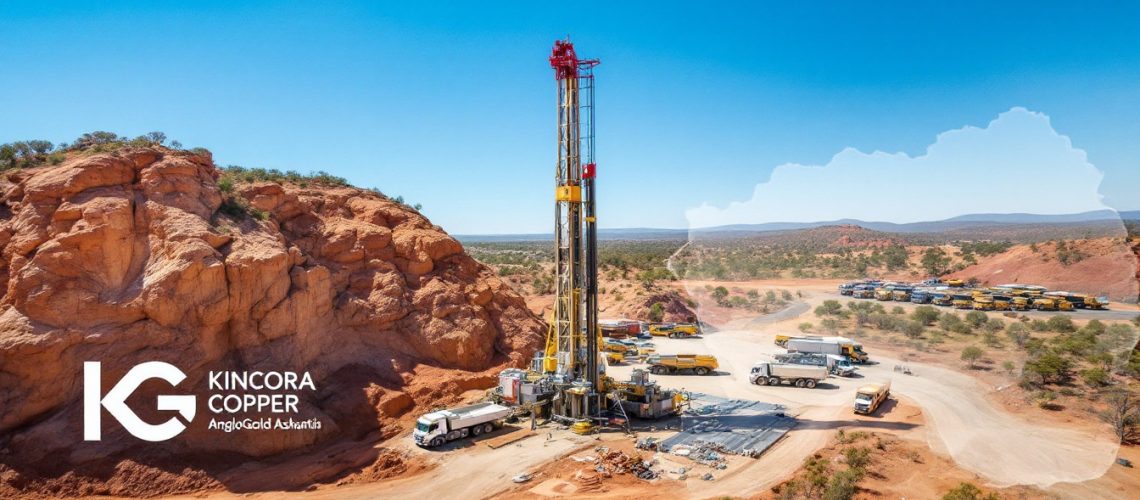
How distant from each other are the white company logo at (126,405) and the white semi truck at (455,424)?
8.25m

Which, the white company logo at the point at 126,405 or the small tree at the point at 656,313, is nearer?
the white company logo at the point at 126,405

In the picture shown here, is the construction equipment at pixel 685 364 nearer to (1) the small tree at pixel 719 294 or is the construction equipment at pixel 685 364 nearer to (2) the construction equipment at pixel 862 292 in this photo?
(1) the small tree at pixel 719 294

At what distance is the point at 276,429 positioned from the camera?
21.6 metres

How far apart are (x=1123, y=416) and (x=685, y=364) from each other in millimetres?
19100

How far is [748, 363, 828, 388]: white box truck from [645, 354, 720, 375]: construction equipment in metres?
3.23

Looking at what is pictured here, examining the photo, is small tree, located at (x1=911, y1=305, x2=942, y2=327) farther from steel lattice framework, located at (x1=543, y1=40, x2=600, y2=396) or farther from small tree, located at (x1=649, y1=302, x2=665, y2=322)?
steel lattice framework, located at (x1=543, y1=40, x2=600, y2=396)

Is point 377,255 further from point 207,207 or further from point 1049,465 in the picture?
point 1049,465

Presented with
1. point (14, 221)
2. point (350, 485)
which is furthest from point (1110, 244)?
point (14, 221)

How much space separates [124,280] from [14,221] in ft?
14.2

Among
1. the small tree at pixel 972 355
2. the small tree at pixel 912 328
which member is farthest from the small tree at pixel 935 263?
the small tree at pixel 972 355

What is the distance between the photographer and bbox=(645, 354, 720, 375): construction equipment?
3434 cm

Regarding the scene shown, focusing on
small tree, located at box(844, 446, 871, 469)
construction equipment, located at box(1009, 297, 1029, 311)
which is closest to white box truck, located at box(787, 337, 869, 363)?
construction equipment, located at box(1009, 297, 1029, 311)

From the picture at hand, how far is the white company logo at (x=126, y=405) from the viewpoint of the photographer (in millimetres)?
19219

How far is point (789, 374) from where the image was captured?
3062 cm
